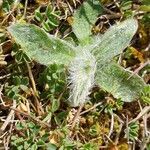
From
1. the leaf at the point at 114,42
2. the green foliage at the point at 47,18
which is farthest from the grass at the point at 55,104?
the leaf at the point at 114,42

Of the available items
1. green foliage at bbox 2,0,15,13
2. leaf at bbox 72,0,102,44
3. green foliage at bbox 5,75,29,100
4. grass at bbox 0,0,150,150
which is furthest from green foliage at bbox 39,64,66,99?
green foliage at bbox 2,0,15,13

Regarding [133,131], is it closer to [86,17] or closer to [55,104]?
[55,104]

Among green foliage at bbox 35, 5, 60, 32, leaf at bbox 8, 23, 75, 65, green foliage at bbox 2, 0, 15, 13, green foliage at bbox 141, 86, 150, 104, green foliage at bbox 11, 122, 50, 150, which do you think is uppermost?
green foliage at bbox 2, 0, 15, 13

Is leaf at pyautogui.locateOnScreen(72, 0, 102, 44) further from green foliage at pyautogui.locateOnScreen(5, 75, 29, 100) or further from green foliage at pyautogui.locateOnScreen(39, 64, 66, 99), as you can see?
green foliage at pyautogui.locateOnScreen(5, 75, 29, 100)

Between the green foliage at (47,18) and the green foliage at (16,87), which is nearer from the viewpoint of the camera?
the green foliage at (16,87)

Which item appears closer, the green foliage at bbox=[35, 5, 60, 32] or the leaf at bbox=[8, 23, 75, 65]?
the leaf at bbox=[8, 23, 75, 65]

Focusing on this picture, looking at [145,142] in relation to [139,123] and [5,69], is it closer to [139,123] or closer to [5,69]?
[139,123]

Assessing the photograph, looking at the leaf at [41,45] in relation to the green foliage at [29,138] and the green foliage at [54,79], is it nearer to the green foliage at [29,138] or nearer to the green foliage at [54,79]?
the green foliage at [54,79]
